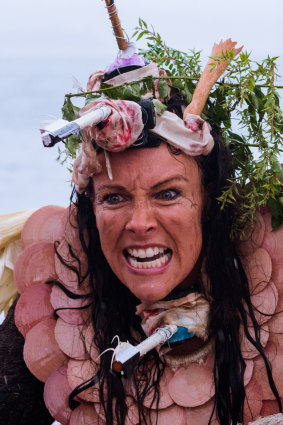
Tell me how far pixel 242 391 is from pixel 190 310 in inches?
10.1

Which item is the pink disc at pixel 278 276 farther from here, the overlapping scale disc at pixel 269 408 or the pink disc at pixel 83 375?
the pink disc at pixel 83 375

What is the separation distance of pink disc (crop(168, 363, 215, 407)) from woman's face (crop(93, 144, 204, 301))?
226mm

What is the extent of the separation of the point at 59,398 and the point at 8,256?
21.9 inches

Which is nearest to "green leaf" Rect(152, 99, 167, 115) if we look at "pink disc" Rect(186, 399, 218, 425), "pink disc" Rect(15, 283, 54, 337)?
"pink disc" Rect(15, 283, 54, 337)

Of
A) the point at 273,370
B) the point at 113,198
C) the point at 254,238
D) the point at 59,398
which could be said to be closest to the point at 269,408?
the point at 273,370

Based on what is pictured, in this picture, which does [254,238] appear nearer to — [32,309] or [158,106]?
[158,106]

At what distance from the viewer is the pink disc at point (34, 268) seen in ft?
6.94

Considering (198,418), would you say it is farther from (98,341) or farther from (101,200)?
(101,200)

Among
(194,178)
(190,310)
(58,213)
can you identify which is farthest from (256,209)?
(58,213)

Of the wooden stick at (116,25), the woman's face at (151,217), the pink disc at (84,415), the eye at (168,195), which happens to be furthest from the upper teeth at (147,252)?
the wooden stick at (116,25)

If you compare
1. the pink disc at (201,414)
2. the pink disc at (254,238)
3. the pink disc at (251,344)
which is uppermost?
the pink disc at (254,238)

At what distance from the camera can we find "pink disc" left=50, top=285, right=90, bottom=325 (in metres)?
2.02

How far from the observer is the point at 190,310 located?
1893 millimetres

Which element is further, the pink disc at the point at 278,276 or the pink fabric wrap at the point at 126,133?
the pink disc at the point at 278,276
